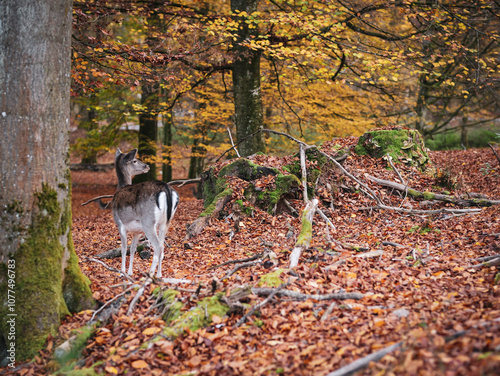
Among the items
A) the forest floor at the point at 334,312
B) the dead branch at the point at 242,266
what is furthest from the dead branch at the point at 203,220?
the dead branch at the point at 242,266

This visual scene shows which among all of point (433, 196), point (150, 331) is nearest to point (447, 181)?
point (433, 196)

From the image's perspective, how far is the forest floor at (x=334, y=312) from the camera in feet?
10.0

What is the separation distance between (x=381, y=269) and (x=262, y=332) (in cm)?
192

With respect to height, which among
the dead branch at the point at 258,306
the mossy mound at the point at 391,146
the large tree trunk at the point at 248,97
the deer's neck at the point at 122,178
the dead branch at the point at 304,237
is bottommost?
the dead branch at the point at 258,306

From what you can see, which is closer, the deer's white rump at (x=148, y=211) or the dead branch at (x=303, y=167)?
the deer's white rump at (x=148, y=211)

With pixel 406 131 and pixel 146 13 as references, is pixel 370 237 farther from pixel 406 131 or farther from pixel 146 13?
pixel 146 13

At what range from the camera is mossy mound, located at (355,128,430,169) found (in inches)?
384

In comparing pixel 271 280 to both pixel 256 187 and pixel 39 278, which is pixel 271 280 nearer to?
pixel 39 278

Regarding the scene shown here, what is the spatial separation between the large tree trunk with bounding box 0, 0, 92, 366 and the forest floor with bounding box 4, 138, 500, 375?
38 cm

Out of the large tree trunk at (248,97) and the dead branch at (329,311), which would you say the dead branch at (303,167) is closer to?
the large tree trunk at (248,97)

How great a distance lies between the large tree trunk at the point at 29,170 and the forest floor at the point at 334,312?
377 millimetres

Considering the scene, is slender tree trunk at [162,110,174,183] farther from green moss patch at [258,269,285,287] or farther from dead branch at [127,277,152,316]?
green moss patch at [258,269,285,287]

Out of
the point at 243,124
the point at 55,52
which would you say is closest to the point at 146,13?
the point at 243,124

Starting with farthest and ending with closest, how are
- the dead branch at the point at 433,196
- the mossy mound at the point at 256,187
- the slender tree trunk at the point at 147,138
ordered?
the slender tree trunk at the point at 147,138, the mossy mound at the point at 256,187, the dead branch at the point at 433,196
